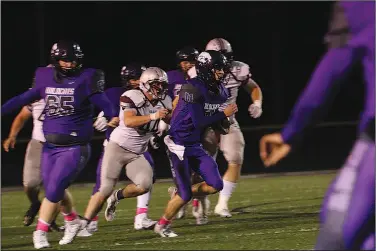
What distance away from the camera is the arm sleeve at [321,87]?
10.0 feet

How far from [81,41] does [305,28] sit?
545 cm

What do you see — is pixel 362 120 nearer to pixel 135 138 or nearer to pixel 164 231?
pixel 164 231

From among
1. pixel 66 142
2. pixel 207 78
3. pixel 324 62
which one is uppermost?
pixel 324 62

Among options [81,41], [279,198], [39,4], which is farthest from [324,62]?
[81,41]

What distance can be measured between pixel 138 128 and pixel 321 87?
3.96m

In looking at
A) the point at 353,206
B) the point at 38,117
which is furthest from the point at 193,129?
the point at 353,206

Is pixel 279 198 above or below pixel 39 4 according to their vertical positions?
below

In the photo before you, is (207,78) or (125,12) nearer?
(207,78)

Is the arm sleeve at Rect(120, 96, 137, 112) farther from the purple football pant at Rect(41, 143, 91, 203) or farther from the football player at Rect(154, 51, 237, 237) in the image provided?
the purple football pant at Rect(41, 143, 91, 203)

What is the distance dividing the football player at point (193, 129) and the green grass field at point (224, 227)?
28cm

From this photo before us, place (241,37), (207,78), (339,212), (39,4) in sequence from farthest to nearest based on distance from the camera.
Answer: (241,37) < (39,4) < (207,78) < (339,212)

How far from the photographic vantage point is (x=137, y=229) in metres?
7.16

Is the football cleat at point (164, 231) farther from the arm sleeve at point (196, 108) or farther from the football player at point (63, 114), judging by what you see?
the arm sleeve at point (196, 108)

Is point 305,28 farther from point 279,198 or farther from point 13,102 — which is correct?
point 13,102
